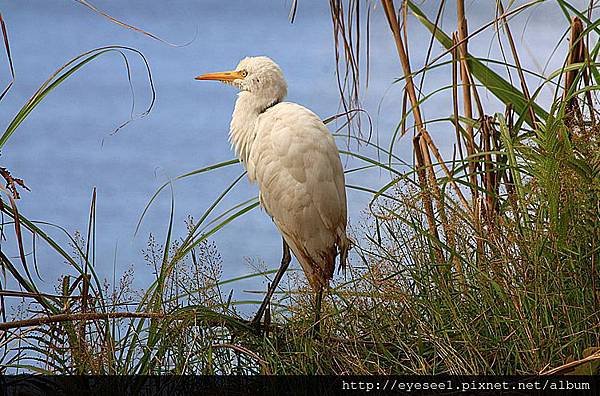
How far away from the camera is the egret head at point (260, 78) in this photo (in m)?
2.02

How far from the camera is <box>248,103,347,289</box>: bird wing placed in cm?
184

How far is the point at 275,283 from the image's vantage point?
1.79 m

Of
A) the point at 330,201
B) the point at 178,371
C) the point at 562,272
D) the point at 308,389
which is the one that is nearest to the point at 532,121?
the point at 562,272

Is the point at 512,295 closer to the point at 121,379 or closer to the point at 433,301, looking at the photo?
the point at 433,301

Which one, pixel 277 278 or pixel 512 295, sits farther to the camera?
pixel 277 278

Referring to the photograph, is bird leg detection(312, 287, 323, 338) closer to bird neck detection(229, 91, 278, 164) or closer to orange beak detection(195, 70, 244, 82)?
bird neck detection(229, 91, 278, 164)

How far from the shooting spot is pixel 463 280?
4.80ft

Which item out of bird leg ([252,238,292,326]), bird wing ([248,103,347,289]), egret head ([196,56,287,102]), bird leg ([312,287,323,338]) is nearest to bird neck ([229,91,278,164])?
egret head ([196,56,287,102])

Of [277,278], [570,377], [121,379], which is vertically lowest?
[570,377]

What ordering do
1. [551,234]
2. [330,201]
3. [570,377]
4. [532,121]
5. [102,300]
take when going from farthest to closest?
[330,201]
[532,121]
[102,300]
[551,234]
[570,377]

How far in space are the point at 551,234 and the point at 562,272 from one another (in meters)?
0.10

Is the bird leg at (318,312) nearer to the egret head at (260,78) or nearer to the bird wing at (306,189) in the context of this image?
the bird wing at (306,189)

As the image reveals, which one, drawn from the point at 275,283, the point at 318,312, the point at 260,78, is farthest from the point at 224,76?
the point at 318,312

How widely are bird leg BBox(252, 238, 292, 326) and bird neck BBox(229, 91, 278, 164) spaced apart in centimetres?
26
